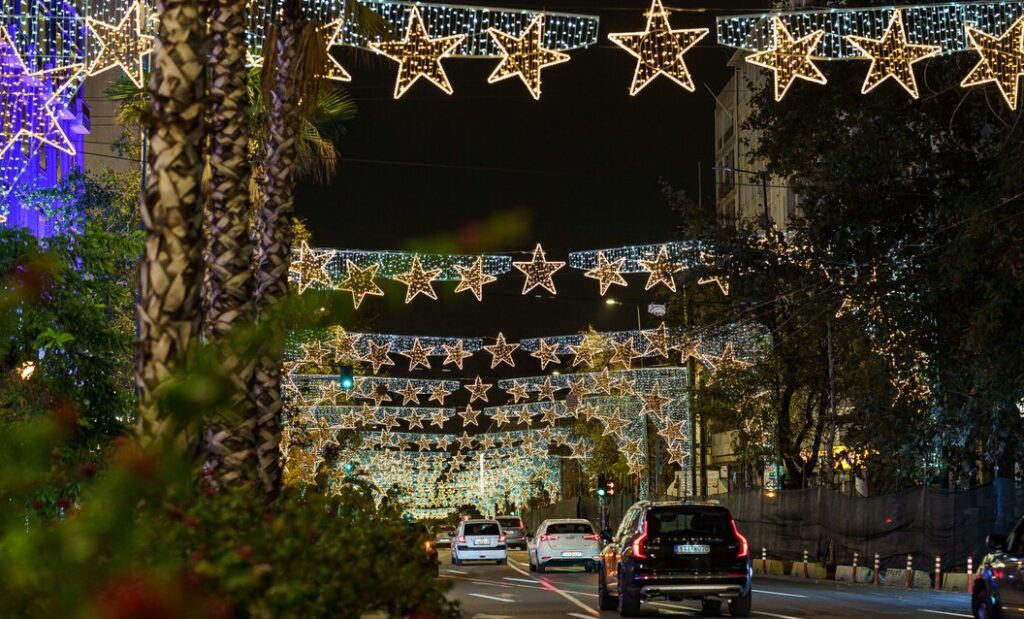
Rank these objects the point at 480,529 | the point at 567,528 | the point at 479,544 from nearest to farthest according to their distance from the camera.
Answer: the point at 567,528 → the point at 479,544 → the point at 480,529

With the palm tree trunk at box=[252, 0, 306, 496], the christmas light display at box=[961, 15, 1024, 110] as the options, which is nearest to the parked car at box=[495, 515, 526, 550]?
the christmas light display at box=[961, 15, 1024, 110]

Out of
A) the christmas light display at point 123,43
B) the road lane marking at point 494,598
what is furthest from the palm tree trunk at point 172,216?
the road lane marking at point 494,598

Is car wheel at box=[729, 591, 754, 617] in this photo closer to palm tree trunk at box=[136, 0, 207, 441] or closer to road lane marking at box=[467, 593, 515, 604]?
road lane marking at box=[467, 593, 515, 604]

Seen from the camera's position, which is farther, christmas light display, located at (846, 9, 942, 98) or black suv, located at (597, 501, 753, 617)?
black suv, located at (597, 501, 753, 617)

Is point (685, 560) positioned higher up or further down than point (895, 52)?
further down

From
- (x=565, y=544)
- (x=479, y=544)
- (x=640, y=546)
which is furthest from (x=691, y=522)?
(x=479, y=544)

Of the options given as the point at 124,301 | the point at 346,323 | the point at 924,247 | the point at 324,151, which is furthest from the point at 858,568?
the point at 346,323

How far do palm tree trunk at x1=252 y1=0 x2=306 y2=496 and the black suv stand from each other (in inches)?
243

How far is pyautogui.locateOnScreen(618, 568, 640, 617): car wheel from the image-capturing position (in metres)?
21.2

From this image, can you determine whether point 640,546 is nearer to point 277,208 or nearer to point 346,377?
point 277,208

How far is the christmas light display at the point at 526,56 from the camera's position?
1995cm

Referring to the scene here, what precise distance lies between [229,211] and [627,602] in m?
10.0

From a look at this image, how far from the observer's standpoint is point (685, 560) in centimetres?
2109

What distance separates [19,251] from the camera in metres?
15.1
